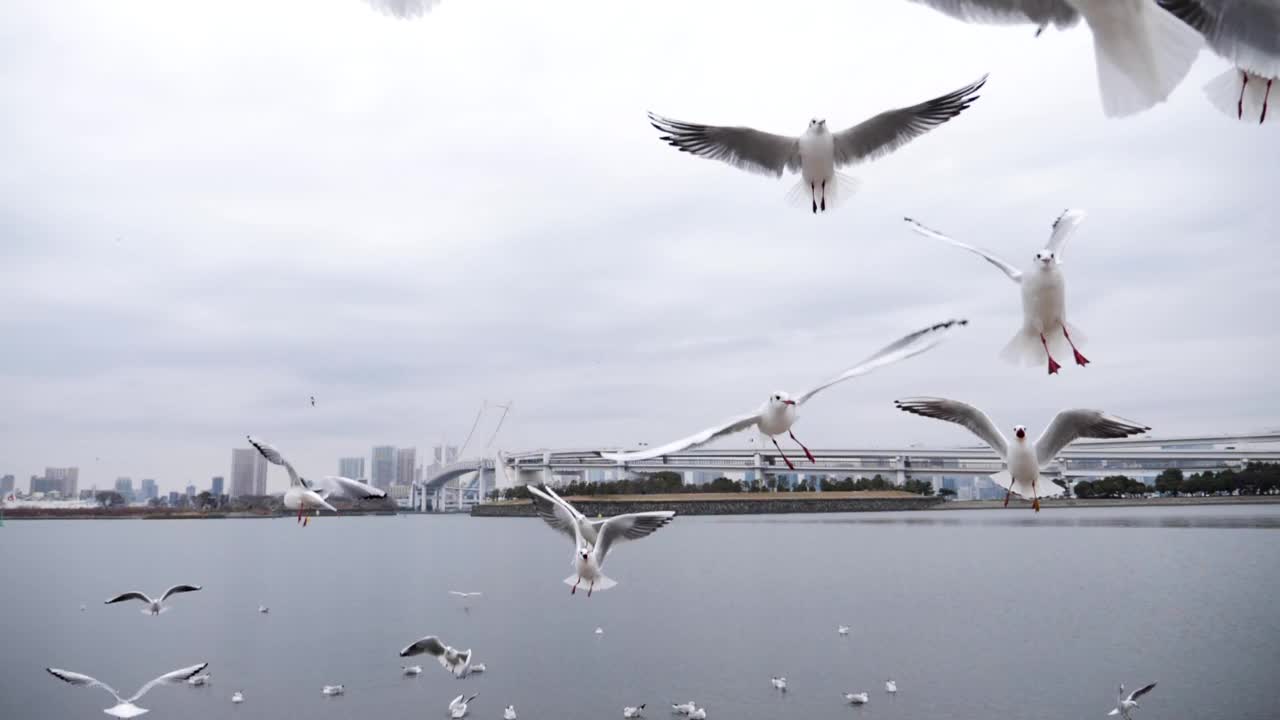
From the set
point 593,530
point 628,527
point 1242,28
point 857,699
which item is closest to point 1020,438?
point 1242,28

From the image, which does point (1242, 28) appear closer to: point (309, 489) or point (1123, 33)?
point (1123, 33)

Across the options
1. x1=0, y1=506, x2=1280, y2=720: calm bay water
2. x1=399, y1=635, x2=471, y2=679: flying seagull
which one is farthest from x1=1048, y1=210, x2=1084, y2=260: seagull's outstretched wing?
x1=0, y1=506, x2=1280, y2=720: calm bay water

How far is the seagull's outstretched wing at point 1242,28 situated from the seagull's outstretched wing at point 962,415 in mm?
2086

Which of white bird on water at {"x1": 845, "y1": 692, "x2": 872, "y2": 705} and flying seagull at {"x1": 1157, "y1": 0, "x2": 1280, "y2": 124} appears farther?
white bird on water at {"x1": 845, "y1": 692, "x2": 872, "y2": 705}

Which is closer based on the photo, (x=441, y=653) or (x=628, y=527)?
(x=628, y=527)

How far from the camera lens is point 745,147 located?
379 cm

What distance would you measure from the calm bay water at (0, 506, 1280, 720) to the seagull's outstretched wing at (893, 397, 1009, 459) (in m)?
15.5

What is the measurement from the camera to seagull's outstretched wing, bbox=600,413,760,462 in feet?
5.07

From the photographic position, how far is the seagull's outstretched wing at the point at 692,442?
1.54 meters

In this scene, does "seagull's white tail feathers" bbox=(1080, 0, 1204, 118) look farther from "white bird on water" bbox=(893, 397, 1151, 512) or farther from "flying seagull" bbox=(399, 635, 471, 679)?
"flying seagull" bbox=(399, 635, 471, 679)

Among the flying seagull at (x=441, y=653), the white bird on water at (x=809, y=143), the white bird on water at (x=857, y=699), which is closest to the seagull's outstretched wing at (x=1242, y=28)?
the white bird on water at (x=809, y=143)

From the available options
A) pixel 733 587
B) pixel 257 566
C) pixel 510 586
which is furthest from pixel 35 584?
pixel 733 587

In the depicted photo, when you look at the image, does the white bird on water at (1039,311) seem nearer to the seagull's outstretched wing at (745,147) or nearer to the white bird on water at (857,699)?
the seagull's outstretched wing at (745,147)

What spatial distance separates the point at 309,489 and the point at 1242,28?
326 inches
